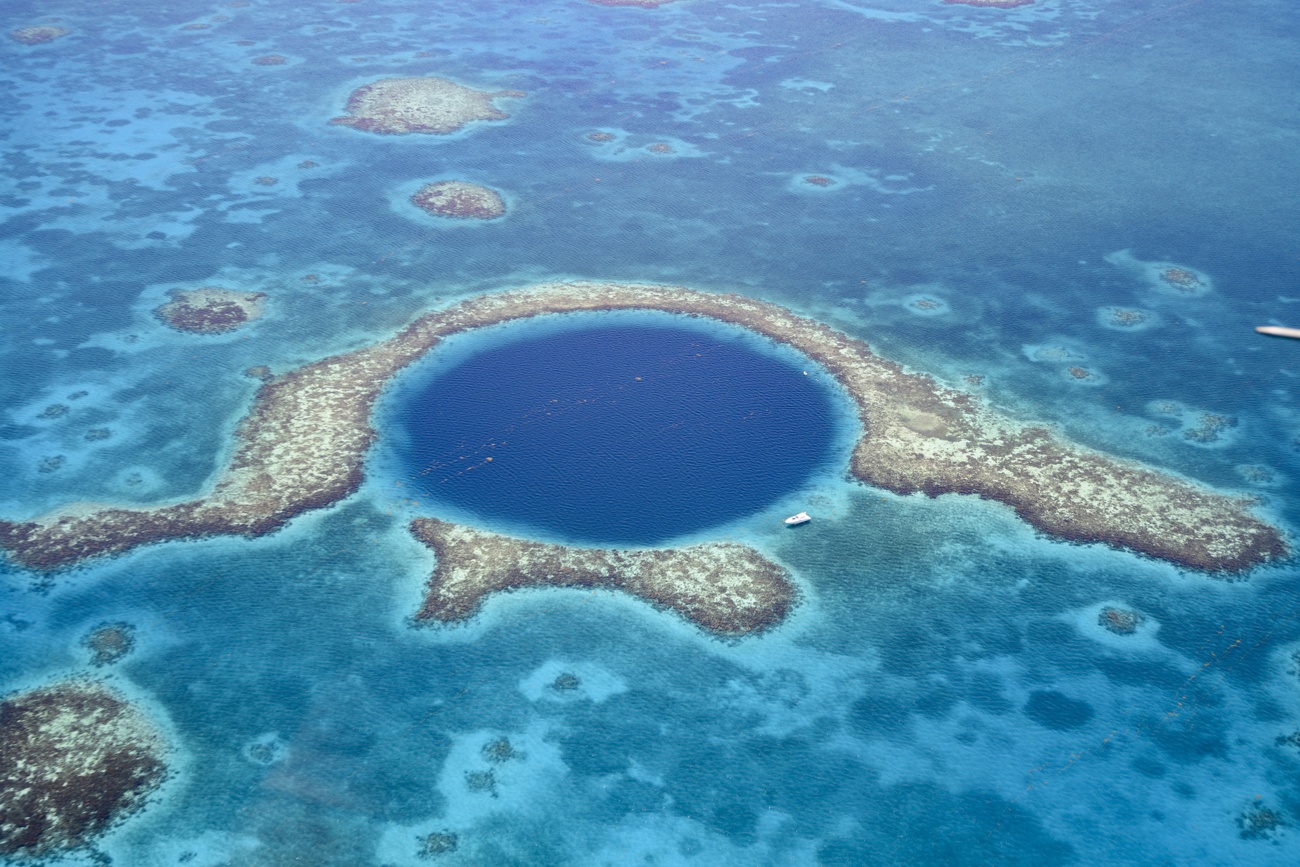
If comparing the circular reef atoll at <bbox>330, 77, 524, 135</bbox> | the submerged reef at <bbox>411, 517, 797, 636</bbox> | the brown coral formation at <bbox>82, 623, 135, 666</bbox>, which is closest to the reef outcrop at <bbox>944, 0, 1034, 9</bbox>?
the circular reef atoll at <bbox>330, 77, 524, 135</bbox>

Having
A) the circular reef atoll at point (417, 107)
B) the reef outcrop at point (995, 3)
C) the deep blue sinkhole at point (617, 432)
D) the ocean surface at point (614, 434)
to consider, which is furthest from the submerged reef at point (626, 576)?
the reef outcrop at point (995, 3)

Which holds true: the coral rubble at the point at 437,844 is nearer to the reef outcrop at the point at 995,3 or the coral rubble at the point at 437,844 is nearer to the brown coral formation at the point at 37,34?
the brown coral formation at the point at 37,34

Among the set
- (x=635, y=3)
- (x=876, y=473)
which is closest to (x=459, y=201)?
(x=876, y=473)

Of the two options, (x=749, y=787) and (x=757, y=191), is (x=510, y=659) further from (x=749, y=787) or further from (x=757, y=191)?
(x=757, y=191)

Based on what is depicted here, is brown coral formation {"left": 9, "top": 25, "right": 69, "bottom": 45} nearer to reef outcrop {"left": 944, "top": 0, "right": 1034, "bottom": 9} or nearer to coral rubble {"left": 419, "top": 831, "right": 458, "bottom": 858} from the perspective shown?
coral rubble {"left": 419, "top": 831, "right": 458, "bottom": 858}

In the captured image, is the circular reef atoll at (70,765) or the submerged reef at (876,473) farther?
the submerged reef at (876,473)

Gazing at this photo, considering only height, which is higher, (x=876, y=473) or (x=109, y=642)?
(x=876, y=473)

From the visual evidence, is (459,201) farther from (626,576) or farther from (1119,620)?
(1119,620)
